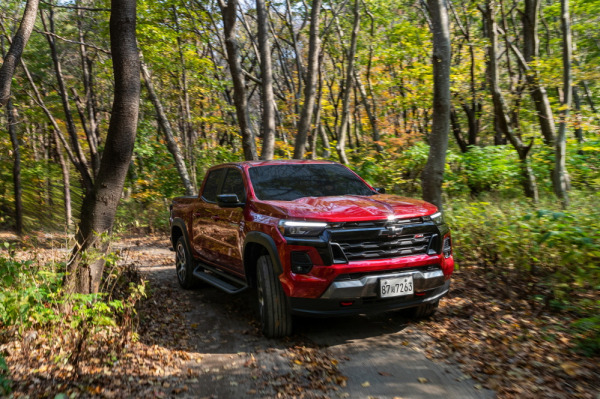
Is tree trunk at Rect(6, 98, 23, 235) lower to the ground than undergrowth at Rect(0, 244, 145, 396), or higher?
higher

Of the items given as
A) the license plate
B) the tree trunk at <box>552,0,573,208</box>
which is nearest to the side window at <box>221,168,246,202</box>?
the license plate

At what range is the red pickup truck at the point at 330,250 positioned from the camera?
4117mm

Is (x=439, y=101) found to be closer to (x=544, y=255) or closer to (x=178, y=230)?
(x=544, y=255)

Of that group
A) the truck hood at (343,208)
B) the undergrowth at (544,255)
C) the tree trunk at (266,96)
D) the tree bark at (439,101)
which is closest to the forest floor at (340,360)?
the undergrowth at (544,255)

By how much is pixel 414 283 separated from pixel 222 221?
2602 millimetres

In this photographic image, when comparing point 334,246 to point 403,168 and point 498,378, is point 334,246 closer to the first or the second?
point 498,378

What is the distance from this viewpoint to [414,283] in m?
4.29

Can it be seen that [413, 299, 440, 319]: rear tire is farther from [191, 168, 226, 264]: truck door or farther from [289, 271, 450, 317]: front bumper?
[191, 168, 226, 264]: truck door

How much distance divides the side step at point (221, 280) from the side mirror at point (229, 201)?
Result: 2.94 feet

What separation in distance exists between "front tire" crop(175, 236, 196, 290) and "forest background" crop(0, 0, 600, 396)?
1.61 metres

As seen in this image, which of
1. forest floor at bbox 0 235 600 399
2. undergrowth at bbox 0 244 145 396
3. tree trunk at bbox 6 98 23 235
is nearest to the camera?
forest floor at bbox 0 235 600 399

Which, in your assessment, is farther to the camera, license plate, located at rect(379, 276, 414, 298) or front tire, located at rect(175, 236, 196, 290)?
front tire, located at rect(175, 236, 196, 290)

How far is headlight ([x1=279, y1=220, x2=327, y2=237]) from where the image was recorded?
4156mm

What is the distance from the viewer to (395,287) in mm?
4191
